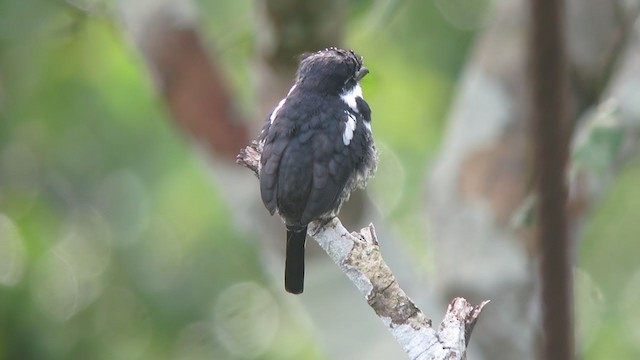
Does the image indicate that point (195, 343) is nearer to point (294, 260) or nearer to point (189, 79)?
point (189, 79)

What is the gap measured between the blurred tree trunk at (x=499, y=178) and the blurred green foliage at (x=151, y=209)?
7.02ft

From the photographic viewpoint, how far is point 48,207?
9.28 metres

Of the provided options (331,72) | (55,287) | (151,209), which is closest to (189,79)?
(331,72)

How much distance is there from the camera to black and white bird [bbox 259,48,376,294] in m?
3.47

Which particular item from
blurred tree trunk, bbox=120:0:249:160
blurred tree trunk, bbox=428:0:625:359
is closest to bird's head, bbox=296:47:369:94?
blurred tree trunk, bbox=428:0:625:359

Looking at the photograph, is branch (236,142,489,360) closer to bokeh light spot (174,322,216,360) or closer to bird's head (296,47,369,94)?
bird's head (296,47,369,94)

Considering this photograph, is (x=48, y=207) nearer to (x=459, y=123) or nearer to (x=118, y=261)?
(x=118, y=261)

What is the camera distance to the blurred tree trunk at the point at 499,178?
5.84 metres

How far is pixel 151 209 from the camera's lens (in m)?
9.12

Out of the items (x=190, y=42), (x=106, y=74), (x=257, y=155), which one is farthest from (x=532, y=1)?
(x=106, y=74)

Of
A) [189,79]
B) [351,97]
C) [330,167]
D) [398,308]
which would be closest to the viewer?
[398,308]

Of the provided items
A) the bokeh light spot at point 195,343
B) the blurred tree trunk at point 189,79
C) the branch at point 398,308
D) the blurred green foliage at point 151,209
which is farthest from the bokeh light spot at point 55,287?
the branch at point 398,308

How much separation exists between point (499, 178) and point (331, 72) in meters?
2.23

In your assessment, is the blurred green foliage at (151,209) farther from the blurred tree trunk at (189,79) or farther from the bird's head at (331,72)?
the bird's head at (331,72)
